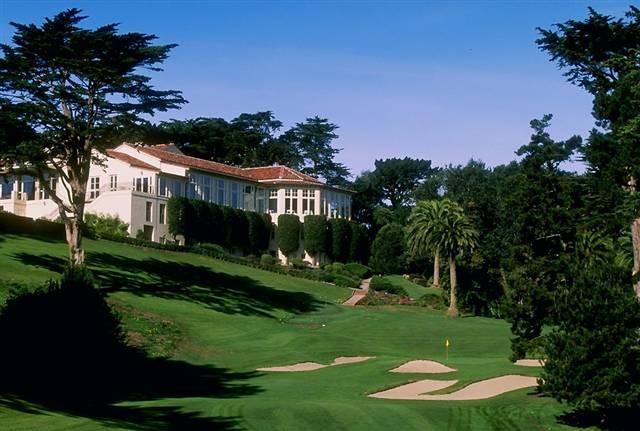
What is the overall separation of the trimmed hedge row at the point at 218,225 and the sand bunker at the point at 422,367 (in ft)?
142

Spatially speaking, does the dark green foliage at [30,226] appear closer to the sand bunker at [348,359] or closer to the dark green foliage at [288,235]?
the dark green foliage at [288,235]

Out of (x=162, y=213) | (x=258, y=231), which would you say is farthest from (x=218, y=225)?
(x=258, y=231)

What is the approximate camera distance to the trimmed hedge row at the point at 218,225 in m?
74.6

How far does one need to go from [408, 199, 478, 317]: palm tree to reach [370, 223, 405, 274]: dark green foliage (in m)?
21.0

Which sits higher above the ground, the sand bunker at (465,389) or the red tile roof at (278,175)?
the red tile roof at (278,175)

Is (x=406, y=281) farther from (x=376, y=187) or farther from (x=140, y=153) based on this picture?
(x=376, y=187)

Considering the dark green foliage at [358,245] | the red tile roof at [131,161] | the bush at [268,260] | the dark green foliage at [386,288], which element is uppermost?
the red tile roof at [131,161]

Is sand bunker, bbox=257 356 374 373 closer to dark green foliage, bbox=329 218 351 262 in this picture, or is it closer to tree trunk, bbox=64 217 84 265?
tree trunk, bbox=64 217 84 265

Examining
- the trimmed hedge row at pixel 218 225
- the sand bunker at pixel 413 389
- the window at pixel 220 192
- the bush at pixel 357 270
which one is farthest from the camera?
the bush at pixel 357 270

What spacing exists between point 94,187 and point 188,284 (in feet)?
75.8

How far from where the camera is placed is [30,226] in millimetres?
61969

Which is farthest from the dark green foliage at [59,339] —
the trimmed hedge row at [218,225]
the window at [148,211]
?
the trimmed hedge row at [218,225]

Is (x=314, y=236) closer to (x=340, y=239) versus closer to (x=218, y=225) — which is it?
(x=340, y=239)

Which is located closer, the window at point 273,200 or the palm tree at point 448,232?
the palm tree at point 448,232
